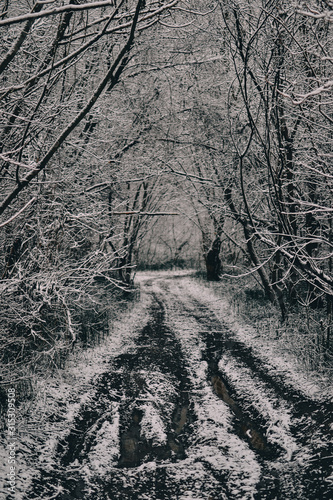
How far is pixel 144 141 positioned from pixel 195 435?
24.7 ft

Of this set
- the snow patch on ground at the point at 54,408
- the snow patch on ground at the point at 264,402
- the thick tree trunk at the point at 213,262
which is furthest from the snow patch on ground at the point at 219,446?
the thick tree trunk at the point at 213,262

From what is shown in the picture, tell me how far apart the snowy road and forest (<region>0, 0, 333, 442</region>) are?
1.01m

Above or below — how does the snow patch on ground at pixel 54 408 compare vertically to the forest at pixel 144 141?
below

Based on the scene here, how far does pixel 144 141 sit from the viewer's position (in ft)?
33.7

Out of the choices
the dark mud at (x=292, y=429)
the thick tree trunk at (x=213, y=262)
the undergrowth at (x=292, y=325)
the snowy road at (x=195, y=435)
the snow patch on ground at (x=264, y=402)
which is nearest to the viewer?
the dark mud at (x=292, y=429)

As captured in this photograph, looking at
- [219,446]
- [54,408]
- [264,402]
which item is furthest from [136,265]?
[219,446]

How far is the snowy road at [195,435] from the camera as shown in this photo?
3496 mm

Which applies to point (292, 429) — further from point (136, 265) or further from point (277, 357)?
point (136, 265)

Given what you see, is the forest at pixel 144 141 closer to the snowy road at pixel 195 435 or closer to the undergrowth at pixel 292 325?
the undergrowth at pixel 292 325

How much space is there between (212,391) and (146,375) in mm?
1160

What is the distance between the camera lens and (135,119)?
10.0 m

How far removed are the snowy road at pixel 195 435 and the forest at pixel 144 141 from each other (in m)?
1.01

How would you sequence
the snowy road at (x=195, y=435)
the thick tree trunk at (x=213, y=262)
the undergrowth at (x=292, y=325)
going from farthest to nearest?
the thick tree trunk at (x=213, y=262)
the undergrowth at (x=292, y=325)
the snowy road at (x=195, y=435)

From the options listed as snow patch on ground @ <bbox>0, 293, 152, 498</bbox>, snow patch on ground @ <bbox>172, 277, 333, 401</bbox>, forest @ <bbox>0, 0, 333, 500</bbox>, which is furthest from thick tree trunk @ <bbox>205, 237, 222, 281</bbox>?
snow patch on ground @ <bbox>0, 293, 152, 498</bbox>
